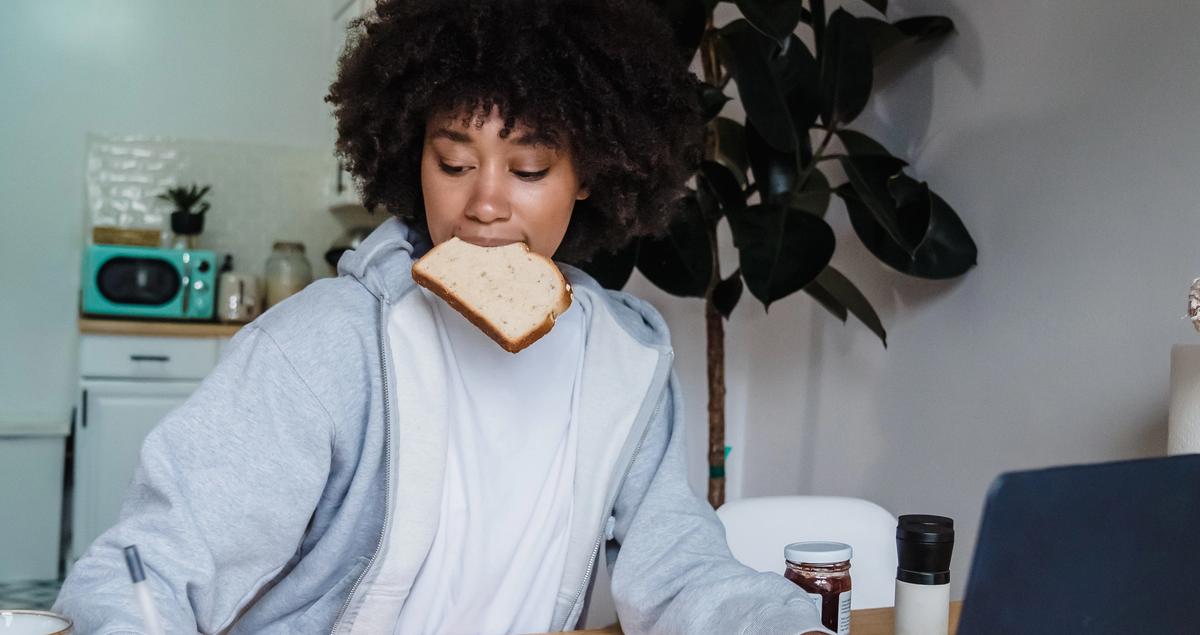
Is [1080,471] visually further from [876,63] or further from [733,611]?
[876,63]

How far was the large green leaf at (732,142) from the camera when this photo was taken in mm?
2180

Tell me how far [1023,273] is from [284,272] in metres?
2.91

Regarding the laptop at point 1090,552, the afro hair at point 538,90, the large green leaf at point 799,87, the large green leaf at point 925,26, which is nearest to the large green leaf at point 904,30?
the large green leaf at point 925,26

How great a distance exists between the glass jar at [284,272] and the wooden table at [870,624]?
330 cm

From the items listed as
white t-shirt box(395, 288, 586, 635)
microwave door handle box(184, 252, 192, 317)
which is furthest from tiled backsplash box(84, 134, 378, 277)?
white t-shirt box(395, 288, 586, 635)

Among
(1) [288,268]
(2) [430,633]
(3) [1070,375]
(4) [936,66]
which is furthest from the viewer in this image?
(1) [288,268]

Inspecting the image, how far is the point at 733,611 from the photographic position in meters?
0.98

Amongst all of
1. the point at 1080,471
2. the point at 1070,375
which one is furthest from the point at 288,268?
the point at 1080,471

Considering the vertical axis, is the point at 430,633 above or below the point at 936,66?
below

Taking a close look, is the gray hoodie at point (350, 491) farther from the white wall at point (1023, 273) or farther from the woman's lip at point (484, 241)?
the white wall at point (1023, 273)

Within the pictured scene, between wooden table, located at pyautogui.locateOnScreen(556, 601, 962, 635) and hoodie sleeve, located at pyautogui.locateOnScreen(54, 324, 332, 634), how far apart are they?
→ 0.94 ft

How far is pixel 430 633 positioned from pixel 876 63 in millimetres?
1538

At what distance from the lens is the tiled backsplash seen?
4.26 metres

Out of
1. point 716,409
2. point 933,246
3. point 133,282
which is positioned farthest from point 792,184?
point 133,282
